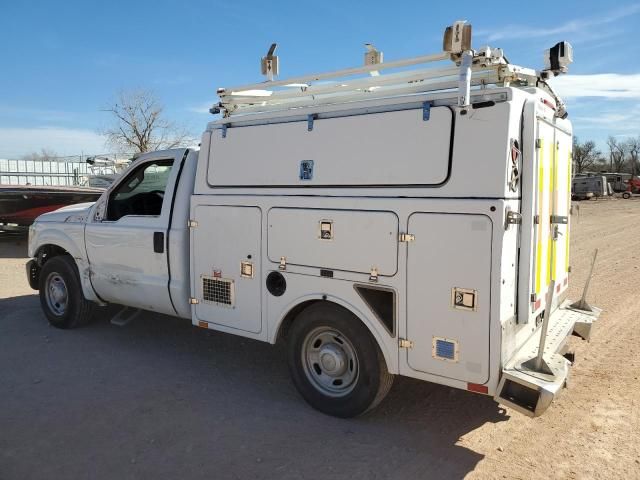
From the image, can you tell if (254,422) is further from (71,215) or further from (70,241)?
(71,215)

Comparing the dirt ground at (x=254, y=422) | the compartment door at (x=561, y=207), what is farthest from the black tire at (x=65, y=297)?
the compartment door at (x=561, y=207)

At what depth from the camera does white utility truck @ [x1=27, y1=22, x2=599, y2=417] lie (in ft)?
11.4

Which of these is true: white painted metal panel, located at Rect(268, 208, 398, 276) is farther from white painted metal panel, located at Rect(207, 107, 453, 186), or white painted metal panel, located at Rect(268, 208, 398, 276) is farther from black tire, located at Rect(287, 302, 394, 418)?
black tire, located at Rect(287, 302, 394, 418)

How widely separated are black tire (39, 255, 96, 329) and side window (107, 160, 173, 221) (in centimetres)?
93

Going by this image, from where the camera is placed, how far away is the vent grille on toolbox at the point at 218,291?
4754mm

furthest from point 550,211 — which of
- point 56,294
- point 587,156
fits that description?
point 587,156

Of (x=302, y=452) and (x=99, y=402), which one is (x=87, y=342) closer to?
(x=99, y=402)

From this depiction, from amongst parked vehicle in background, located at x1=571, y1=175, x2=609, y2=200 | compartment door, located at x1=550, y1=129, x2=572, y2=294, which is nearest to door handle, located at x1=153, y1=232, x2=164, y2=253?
compartment door, located at x1=550, y1=129, x2=572, y2=294

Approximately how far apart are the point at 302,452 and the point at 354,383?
70 cm

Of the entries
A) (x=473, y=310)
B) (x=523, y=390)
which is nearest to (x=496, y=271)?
(x=473, y=310)

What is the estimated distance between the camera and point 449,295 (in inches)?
140

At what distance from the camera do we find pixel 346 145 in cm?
406

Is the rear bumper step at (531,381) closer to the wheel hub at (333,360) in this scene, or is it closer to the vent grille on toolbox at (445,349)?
the vent grille on toolbox at (445,349)

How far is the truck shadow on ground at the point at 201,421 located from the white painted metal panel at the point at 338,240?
125 cm
